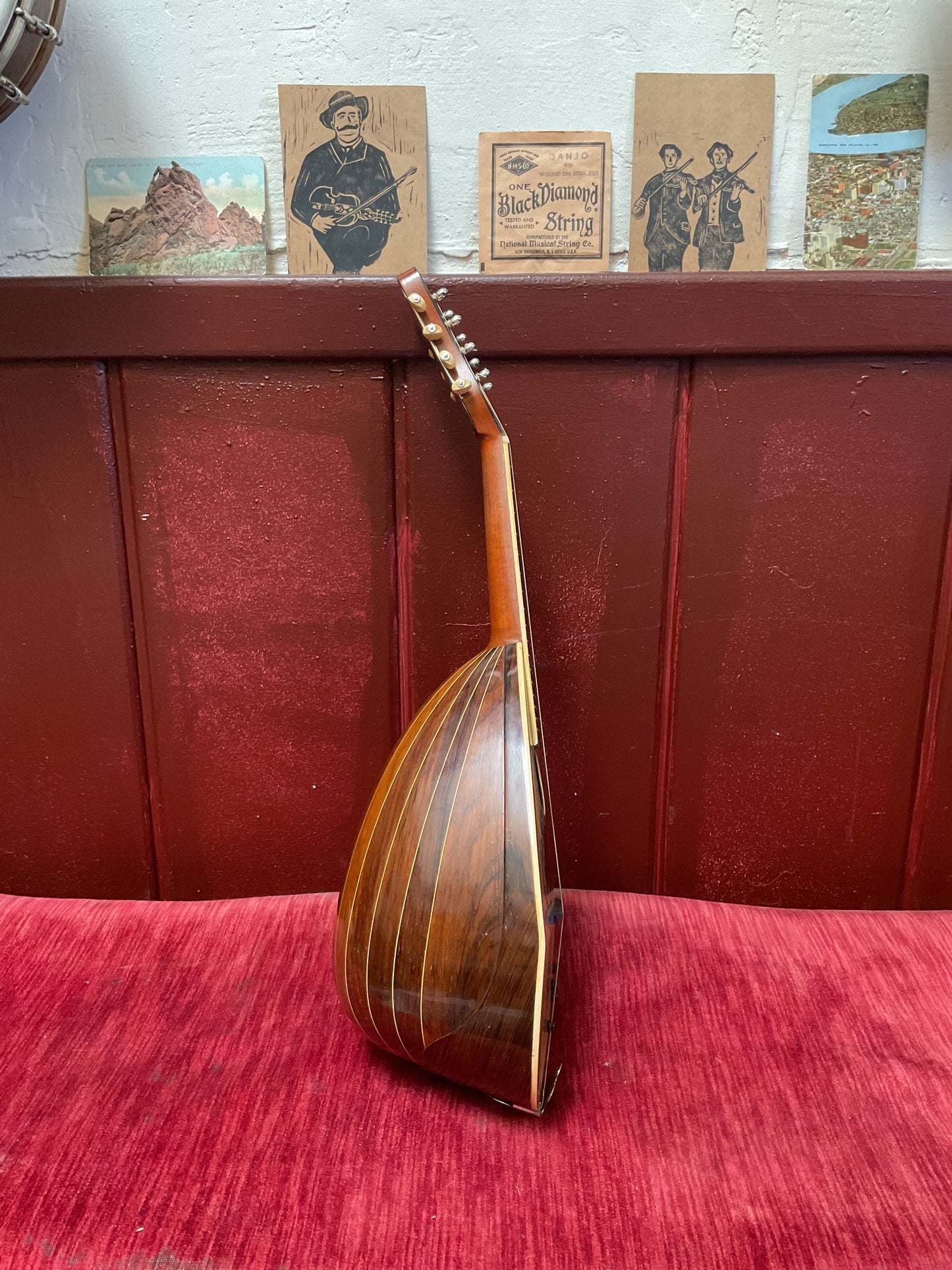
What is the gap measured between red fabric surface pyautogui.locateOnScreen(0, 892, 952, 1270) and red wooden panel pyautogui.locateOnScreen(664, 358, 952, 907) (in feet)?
0.40

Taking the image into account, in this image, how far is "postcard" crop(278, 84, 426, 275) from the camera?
2.91 ft

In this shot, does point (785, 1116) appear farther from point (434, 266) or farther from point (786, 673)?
point (434, 266)

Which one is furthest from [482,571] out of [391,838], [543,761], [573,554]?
[391,838]

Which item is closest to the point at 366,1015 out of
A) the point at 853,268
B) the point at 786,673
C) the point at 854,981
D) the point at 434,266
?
the point at 854,981

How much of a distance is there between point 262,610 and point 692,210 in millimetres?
649

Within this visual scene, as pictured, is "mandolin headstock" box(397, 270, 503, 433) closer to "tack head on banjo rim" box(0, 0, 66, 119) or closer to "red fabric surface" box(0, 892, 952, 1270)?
"tack head on banjo rim" box(0, 0, 66, 119)

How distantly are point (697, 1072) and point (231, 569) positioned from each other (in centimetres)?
70

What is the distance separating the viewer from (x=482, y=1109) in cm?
69

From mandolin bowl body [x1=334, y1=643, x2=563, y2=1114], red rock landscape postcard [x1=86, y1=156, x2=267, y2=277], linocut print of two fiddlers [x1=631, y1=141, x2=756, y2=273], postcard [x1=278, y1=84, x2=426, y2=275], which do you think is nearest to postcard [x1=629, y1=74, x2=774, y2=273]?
linocut print of two fiddlers [x1=631, y1=141, x2=756, y2=273]

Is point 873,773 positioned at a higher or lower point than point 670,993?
higher

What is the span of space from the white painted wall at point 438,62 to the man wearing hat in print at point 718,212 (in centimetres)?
6

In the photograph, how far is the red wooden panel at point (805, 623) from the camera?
0.94 m

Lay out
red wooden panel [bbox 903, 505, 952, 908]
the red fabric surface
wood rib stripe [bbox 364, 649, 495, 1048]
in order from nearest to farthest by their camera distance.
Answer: the red fabric surface, wood rib stripe [bbox 364, 649, 495, 1048], red wooden panel [bbox 903, 505, 952, 908]

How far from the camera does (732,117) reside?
2.94 feet
